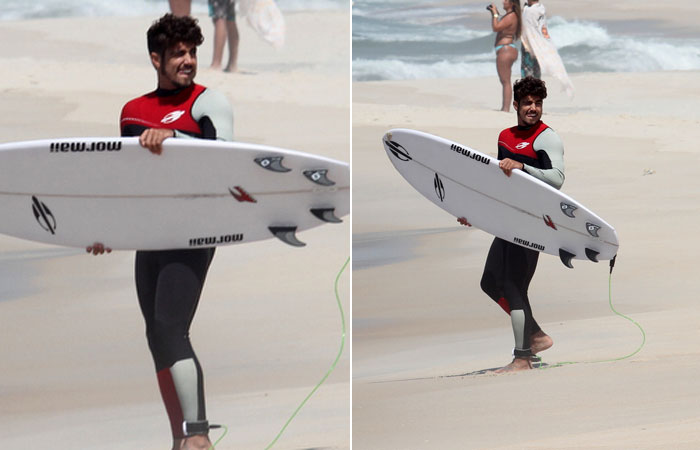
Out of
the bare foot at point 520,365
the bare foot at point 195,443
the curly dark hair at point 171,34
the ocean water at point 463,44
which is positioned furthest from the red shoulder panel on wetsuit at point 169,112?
the ocean water at point 463,44

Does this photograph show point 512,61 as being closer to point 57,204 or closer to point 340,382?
point 340,382

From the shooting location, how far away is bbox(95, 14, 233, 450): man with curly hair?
3.41 metres

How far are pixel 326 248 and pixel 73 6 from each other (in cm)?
171

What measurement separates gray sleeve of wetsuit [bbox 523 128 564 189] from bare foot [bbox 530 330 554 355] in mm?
653

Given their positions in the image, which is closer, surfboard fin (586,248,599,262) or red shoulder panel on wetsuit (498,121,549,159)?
red shoulder panel on wetsuit (498,121,549,159)

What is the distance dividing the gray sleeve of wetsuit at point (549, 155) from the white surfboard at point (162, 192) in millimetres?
840

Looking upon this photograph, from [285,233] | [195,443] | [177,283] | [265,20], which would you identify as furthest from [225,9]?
[195,443]

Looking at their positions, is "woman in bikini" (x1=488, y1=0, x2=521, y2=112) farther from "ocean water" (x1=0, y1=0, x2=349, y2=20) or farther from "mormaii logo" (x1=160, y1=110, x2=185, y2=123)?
"mormaii logo" (x1=160, y1=110, x2=185, y2=123)

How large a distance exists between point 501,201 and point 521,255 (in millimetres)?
268

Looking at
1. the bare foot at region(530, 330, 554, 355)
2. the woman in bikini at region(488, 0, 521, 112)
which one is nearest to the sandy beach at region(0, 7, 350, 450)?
the bare foot at region(530, 330, 554, 355)

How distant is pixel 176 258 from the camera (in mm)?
3516

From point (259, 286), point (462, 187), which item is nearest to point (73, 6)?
point (259, 286)

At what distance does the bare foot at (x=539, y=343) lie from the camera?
14.2 feet

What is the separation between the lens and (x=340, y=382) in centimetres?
433
